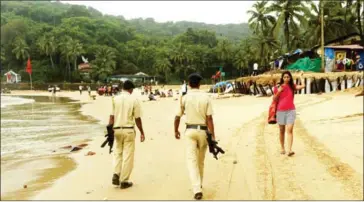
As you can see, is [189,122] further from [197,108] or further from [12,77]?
[12,77]

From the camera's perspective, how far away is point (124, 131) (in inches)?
248

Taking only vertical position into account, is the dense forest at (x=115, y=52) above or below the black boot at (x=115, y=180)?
above

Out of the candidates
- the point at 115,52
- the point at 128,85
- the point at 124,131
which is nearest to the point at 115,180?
the point at 124,131

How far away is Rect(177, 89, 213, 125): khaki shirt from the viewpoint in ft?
18.4

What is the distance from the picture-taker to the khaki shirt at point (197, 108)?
18.4 ft

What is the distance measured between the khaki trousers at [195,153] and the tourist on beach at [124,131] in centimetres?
110

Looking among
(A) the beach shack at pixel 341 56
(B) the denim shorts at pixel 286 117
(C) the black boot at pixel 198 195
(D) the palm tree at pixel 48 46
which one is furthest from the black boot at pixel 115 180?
(D) the palm tree at pixel 48 46

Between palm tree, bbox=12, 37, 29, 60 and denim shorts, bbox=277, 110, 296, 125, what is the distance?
322ft

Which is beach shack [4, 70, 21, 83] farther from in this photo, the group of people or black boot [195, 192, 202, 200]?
black boot [195, 192, 202, 200]

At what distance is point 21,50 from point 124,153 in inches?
3896

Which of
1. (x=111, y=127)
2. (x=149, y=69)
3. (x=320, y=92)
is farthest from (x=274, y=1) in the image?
(x=149, y=69)

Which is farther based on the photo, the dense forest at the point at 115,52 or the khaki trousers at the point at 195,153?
the dense forest at the point at 115,52

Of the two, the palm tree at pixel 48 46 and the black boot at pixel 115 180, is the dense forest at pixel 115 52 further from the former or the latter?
the black boot at pixel 115 180

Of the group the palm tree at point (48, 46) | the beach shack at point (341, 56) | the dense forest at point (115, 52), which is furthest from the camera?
the palm tree at point (48, 46)
